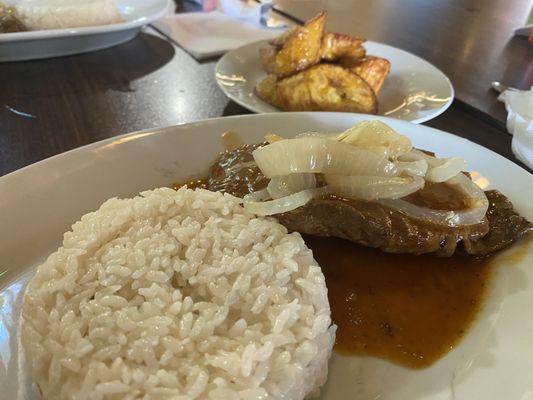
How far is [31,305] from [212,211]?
27.3 inches

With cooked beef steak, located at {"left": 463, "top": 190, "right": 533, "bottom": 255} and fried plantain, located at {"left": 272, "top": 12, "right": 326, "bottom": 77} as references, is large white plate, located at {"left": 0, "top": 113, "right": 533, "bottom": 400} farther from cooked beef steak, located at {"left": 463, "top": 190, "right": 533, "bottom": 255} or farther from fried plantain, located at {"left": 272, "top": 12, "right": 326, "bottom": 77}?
fried plantain, located at {"left": 272, "top": 12, "right": 326, "bottom": 77}

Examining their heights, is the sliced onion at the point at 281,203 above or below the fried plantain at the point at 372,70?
above

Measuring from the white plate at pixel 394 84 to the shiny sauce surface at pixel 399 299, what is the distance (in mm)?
1140

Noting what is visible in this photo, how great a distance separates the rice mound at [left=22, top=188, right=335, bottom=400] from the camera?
1276mm

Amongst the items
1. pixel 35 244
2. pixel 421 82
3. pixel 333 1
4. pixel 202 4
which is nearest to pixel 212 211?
pixel 35 244

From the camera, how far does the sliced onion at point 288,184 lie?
71.6 inches

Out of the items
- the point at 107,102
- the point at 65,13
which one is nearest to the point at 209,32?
the point at 65,13

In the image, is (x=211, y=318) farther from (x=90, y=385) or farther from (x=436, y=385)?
(x=436, y=385)

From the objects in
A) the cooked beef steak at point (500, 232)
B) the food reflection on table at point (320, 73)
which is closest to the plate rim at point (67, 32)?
the food reflection on table at point (320, 73)

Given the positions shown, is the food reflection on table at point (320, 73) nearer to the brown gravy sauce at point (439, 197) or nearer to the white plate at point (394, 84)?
the white plate at point (394, 84)

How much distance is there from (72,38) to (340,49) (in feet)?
6.64

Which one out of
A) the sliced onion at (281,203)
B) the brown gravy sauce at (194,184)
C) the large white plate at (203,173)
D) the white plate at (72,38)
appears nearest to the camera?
the large white plate at (203,173)

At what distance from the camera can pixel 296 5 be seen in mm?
5066

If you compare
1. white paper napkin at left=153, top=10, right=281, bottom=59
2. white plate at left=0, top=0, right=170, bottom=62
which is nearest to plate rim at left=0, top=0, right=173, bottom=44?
white plate at left=0, top=0, right=170, bottom=62
